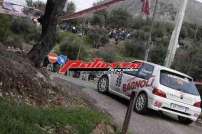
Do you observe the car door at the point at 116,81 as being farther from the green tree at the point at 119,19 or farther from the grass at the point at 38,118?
the green tree at the point at 119,19

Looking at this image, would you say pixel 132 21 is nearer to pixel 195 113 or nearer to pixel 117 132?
pixel 195 113

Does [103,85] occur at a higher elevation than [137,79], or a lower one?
lower

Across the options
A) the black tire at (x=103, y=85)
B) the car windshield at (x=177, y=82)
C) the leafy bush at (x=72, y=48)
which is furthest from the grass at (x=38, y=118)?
the leafy bush at (x=72, y=48)

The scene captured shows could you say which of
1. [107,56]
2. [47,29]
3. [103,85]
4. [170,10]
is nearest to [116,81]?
[103,85]

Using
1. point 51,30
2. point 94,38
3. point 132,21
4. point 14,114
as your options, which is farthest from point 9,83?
point 132,21

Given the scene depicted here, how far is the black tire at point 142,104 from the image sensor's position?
1601 cm

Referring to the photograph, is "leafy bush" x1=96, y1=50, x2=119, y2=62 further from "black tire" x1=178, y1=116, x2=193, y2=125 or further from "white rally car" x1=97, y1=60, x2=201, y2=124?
"black tire" x1=178, y1=116, x2=193, y2=125

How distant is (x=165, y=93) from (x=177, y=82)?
0.75 m

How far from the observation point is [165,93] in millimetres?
15906

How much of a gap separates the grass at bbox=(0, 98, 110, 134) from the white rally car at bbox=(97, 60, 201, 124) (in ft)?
16.9

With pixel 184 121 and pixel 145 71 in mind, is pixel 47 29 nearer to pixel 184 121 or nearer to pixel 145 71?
pixel 145 71

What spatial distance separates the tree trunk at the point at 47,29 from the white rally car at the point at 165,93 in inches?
188

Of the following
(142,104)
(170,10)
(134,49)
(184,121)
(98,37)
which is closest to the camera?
(142,104)

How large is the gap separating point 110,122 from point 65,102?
1.03 m
